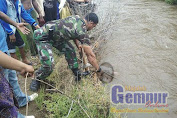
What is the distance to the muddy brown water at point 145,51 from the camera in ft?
11.3

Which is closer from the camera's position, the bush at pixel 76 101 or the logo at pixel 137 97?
the bush at pixel 76 101

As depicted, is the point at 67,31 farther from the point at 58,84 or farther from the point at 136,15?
the point at 136,15

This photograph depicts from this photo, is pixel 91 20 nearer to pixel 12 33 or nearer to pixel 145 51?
pixel 12 33

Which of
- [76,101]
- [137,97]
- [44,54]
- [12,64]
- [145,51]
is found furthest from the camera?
[145,51]

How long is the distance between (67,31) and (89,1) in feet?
13.2

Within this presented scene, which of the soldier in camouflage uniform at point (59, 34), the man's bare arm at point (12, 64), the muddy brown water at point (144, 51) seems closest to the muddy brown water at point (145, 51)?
the muddy brown water at point (144, 51)

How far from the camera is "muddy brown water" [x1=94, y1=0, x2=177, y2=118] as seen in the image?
135 inches

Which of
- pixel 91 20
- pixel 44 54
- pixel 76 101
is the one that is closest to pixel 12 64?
pixel 76 101

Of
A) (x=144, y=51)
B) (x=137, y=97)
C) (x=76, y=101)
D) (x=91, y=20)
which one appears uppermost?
(x=91, y=20)

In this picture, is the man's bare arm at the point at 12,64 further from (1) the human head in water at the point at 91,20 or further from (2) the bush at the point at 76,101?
(1) the human head in water at the point at 91,20

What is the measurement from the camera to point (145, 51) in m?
4.77

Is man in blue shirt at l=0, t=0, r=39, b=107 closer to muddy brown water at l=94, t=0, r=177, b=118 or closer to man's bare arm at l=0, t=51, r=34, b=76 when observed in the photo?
man's bare arm at l=0, t=51, r=34, b=76

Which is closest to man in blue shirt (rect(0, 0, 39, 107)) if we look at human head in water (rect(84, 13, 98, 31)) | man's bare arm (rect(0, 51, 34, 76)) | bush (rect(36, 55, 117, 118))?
bush (rect(36, 55, 117, 118))

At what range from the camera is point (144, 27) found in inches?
250
